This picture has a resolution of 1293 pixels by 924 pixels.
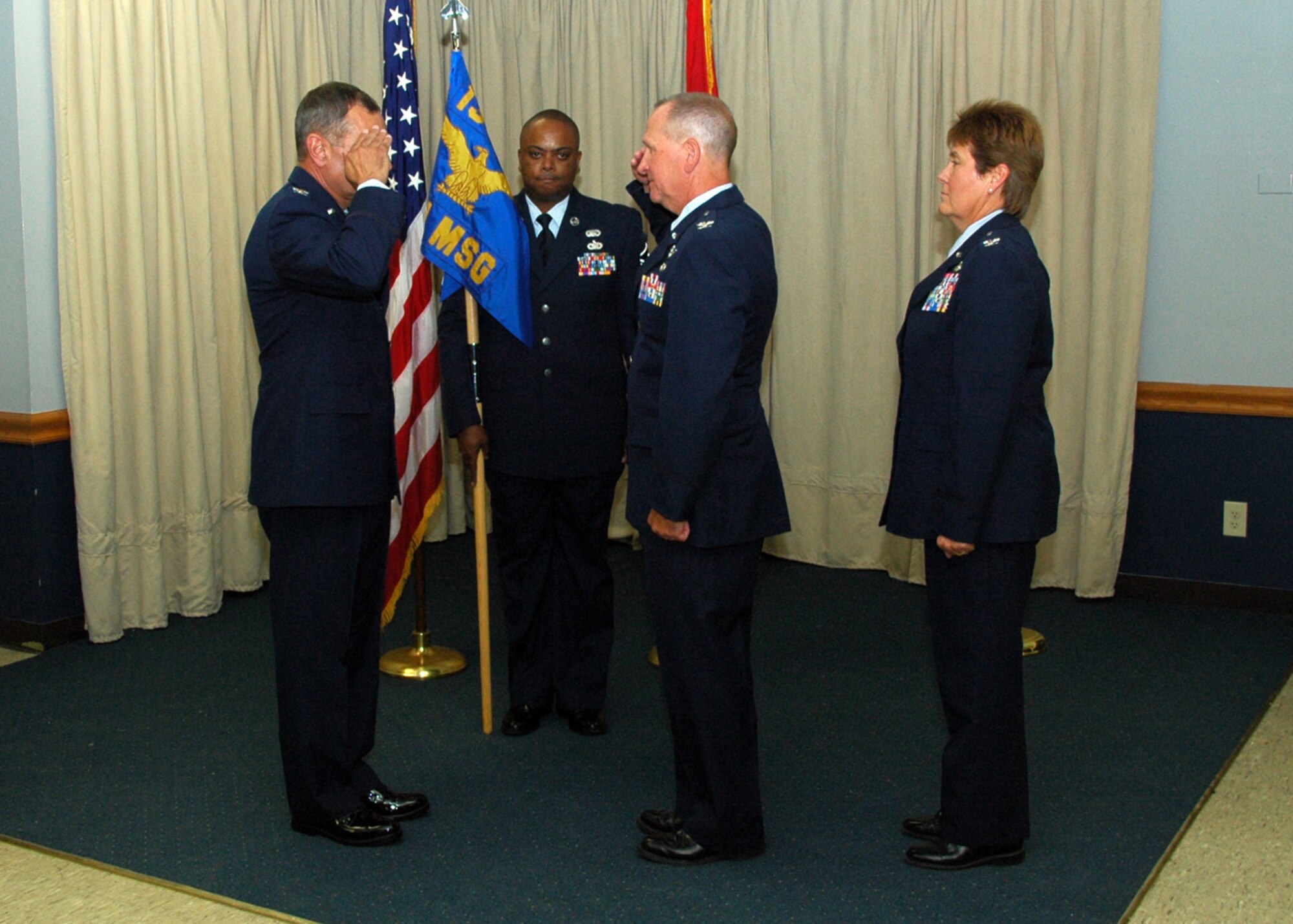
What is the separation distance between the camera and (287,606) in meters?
2.59

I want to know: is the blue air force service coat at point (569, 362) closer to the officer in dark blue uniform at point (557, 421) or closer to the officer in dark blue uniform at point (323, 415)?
the officer in dark blue uniform at point (557, 421)

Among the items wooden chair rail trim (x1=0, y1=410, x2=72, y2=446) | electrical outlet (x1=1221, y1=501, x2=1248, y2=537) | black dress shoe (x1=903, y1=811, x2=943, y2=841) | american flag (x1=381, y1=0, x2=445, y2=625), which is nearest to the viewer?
black dress shoe (x1=903, y1=811, x2=943, y2=841)

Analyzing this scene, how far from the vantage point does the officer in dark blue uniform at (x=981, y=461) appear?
7.68 ft

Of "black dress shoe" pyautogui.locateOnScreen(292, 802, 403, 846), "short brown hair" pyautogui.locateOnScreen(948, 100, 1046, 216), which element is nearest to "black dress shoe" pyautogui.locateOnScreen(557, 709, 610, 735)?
"black dress shoe" pyautogui.locateOnScreen(292, 802, 403, 846)

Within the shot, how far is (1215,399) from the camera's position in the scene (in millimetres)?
4352

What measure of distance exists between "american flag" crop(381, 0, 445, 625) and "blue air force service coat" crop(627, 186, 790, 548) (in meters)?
1.24

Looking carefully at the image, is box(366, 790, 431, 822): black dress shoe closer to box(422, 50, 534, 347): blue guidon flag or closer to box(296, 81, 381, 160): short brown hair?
box(422, 50, 534, 347): blue guidon flag

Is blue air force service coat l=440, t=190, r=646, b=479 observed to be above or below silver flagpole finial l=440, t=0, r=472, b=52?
below

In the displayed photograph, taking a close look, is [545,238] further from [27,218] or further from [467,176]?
[27,218]

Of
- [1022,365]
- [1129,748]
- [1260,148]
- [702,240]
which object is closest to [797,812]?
[1129,748]

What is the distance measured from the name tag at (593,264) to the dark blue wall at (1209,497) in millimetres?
2282

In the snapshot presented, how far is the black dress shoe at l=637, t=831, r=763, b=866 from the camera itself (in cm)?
258

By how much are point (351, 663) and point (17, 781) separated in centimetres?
96

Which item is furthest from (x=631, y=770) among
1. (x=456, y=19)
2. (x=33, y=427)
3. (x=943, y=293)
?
(x=33, y=427)
